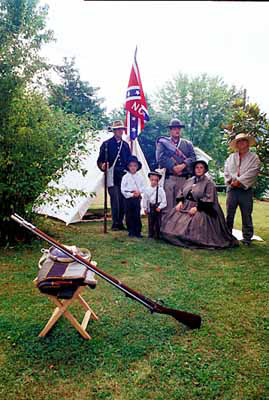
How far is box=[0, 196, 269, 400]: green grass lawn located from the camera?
176 centimetres

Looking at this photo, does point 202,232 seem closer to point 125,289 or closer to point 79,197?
point 79,197

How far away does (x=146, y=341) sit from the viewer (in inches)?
86.3

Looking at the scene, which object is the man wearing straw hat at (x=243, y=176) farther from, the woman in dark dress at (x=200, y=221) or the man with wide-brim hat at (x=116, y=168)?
the man with wide-brim hat at (x=116, y=168)

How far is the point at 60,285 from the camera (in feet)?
6.61

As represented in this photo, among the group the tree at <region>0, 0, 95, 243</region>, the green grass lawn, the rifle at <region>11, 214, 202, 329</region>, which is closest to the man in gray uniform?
the tree at <region>0, 0, 95, 243</region>

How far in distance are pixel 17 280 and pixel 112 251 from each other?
4.38 feet

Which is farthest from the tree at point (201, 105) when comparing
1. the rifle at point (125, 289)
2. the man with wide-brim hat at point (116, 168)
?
the rifle at point (125, 289)

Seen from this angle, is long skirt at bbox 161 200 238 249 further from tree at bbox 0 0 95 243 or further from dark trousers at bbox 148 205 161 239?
tree at bbox 0 0 95 243

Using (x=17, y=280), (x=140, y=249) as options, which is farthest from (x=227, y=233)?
(x=17, y=280)

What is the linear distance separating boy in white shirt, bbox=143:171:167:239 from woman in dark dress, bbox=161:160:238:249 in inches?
8.0

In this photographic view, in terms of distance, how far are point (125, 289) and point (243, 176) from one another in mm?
3133

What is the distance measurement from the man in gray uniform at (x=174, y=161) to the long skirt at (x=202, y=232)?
2.04 feet

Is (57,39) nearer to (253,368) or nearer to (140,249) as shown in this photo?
(140,249)

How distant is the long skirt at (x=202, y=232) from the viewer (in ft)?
15.0
